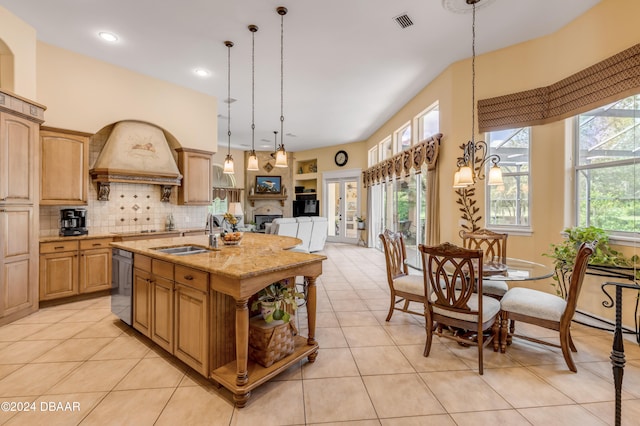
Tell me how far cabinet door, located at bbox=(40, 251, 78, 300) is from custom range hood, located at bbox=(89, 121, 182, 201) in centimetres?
100

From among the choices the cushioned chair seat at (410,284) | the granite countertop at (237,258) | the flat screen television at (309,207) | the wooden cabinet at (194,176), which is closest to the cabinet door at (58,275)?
A: the granite countertop at (237,258)

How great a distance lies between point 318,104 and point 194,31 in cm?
291

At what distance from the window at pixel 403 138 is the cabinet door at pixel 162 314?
5276 millimetres

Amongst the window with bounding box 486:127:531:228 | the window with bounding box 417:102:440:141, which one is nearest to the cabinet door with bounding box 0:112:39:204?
the window with bounding box 417:102:440:141

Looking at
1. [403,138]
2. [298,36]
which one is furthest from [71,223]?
[403,138]

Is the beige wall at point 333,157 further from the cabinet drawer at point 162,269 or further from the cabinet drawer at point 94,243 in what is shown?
the cabinet drawer at point 162,269

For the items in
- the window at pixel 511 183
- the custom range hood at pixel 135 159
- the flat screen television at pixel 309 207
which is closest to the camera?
the window at pixel 511 183

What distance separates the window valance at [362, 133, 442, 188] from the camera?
15.0 feet

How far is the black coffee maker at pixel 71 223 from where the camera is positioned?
3.82 m

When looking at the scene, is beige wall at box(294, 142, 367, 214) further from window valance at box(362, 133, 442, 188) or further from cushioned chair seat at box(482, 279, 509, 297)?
cushioned chair seat at box(482, 279, 509, 297)

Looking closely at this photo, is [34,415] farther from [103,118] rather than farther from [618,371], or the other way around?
[103,118]

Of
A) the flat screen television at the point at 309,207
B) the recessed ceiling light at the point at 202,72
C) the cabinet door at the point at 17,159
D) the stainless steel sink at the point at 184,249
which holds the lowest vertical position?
the stainless steel sink at the point at 184,249

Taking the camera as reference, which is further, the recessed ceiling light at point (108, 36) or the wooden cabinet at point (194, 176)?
the wooden cabinet at point (194, 176)

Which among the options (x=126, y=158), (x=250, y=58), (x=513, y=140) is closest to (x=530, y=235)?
(x=513, y=140)
